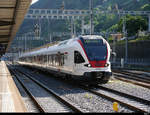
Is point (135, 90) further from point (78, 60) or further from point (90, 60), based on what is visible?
point (78, 60)

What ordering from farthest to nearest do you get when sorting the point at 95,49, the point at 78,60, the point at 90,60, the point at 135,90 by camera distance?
the point at 78,60
the point at 95,49
the point at 90,60
the point at 135,90

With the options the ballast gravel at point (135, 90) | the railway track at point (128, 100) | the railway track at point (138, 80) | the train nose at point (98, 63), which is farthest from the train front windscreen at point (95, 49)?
the railway track at point (138, 80)

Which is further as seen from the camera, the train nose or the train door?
the train door

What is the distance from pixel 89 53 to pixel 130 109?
6910 mm

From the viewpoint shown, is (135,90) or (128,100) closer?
(128,100)

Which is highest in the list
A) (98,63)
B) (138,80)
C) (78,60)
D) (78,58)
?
(78,58)

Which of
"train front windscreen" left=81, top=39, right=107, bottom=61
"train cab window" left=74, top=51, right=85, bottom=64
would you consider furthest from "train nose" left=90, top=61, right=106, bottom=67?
"train cab window" left=74, top=51, right=85, bottom=64

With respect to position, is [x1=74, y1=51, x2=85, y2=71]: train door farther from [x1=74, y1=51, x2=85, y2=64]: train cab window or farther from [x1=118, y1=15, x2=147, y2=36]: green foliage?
[x1=118, y1=15, x2=147, y2=36]: green foliage

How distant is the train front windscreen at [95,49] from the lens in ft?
58.7

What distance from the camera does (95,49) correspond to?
18125mm

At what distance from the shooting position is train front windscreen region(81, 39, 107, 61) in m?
17.9

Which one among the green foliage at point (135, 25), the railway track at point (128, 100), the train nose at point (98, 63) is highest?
the green foliage at point (135, 25)

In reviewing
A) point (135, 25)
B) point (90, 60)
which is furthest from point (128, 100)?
point (135, 25)

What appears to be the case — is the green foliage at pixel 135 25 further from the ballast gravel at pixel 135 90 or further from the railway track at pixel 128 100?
the railway track at pixel 128 100
